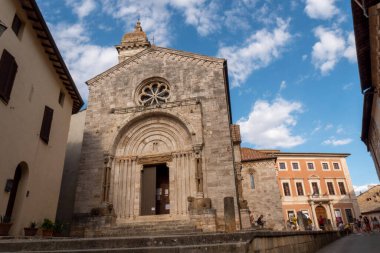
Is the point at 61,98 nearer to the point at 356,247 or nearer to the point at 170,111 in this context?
the point at 170,111

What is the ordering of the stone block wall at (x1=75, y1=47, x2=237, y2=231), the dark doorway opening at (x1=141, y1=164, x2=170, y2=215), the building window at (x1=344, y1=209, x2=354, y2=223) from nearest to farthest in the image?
the stone block wall at (x1=75, y1=47, x2=237, y2=231) < the dark doorway opening at (x1=141, y1=164, x2=170, y2=215) < the building window at (x1=344, y1=209, x2=354, y2=223)

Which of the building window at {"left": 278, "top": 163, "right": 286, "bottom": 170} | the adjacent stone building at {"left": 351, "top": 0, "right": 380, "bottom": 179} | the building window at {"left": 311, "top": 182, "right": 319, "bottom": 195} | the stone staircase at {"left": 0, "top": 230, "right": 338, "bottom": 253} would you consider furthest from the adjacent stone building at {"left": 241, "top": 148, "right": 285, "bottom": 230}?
the stone staircase at {"left": 0, "top": 230, "right": 338, "bottom": 253}

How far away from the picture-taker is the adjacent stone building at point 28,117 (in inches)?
383

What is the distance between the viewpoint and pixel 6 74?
9664 mm

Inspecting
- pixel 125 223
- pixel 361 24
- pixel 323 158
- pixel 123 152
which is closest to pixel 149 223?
pixel 125 223

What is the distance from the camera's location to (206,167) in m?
14.1

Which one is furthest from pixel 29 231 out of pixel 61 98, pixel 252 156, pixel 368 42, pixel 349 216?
pixel 349 216

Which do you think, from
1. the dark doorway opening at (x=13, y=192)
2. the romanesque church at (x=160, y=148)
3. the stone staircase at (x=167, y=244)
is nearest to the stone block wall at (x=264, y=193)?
the romanesque church at (x=160, y=148)

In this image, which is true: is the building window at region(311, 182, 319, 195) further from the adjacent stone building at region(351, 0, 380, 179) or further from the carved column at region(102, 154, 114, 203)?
the carved column at region(102, 154, 114, 203)

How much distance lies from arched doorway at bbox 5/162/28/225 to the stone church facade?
368 centimetres

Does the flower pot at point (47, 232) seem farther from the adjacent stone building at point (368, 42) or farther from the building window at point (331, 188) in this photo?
the building window at point (331, 188)

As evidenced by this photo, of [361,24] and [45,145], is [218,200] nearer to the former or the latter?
[45,145]

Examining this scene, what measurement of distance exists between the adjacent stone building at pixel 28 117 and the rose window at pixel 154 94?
14.9ft

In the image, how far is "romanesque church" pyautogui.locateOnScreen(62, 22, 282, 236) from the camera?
1359 cm
